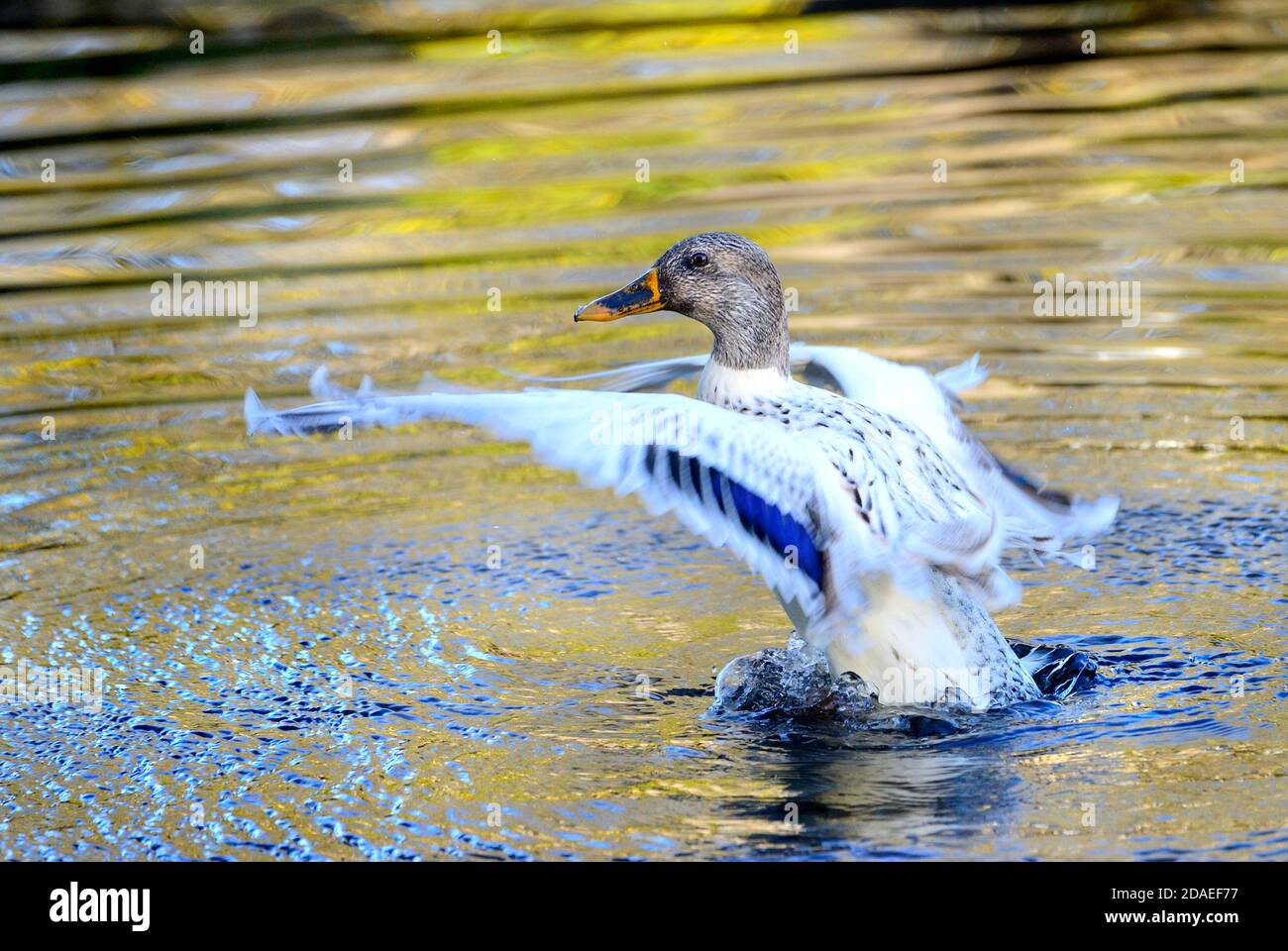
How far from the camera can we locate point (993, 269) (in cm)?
1090

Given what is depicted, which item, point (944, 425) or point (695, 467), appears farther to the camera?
point (944, 425)

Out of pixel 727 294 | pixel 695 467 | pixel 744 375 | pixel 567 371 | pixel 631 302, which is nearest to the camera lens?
pixel 695 467

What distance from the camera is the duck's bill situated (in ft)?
22.2

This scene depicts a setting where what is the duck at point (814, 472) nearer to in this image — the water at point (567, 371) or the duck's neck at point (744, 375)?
the duck's neck at point (744, 375)

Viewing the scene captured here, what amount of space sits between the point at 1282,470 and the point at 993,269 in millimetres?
3046

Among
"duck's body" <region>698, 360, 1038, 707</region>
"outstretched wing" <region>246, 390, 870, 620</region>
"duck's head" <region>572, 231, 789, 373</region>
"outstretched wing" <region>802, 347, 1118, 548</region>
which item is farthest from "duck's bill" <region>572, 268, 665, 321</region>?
"outstretched wing" <region>246, 390, 870, 620</region>

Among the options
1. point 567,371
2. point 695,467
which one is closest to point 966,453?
point 695,467

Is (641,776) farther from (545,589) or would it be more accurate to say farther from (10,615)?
(10,615)

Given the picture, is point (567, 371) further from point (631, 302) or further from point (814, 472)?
point (814, 472)

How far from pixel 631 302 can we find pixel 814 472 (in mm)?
1359

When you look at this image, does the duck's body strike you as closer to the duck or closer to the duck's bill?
the duck

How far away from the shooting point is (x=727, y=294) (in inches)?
258

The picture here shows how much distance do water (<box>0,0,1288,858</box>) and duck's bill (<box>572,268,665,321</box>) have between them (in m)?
1.15

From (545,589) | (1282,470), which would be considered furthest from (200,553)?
(1282,470)
